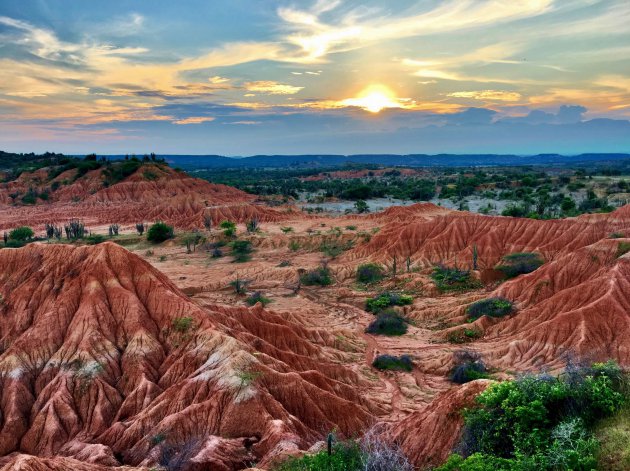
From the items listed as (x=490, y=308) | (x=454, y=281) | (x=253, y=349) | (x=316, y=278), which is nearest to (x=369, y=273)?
(x=316, y=278)

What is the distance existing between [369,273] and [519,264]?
15.3m

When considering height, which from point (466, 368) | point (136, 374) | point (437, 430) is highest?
point (437, 430)

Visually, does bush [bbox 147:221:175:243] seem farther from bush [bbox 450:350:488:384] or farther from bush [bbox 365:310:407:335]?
bush [bbox 450:350:488:384]

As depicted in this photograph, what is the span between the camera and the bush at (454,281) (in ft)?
158

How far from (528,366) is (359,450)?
18.9 metres

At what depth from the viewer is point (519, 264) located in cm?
4919

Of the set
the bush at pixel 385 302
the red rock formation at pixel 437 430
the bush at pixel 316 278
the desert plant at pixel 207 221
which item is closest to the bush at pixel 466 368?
the bush at pixel 385 302

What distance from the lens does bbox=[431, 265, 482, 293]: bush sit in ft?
158

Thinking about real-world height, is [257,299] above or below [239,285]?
below

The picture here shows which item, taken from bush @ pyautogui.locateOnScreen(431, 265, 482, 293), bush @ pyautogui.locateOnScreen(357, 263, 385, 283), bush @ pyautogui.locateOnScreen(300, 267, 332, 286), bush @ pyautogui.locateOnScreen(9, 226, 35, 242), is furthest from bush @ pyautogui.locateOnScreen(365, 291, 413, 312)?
bush @ pyautogui.locateOnScreen(9, 226, 35, 242)

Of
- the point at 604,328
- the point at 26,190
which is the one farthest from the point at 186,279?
the point at 26,190

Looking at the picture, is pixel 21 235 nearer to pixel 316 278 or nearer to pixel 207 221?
pixel 207 221

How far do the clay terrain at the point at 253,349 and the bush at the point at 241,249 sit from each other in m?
11.6

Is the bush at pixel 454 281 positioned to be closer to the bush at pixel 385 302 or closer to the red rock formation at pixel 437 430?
the bush at pixel 385 302
